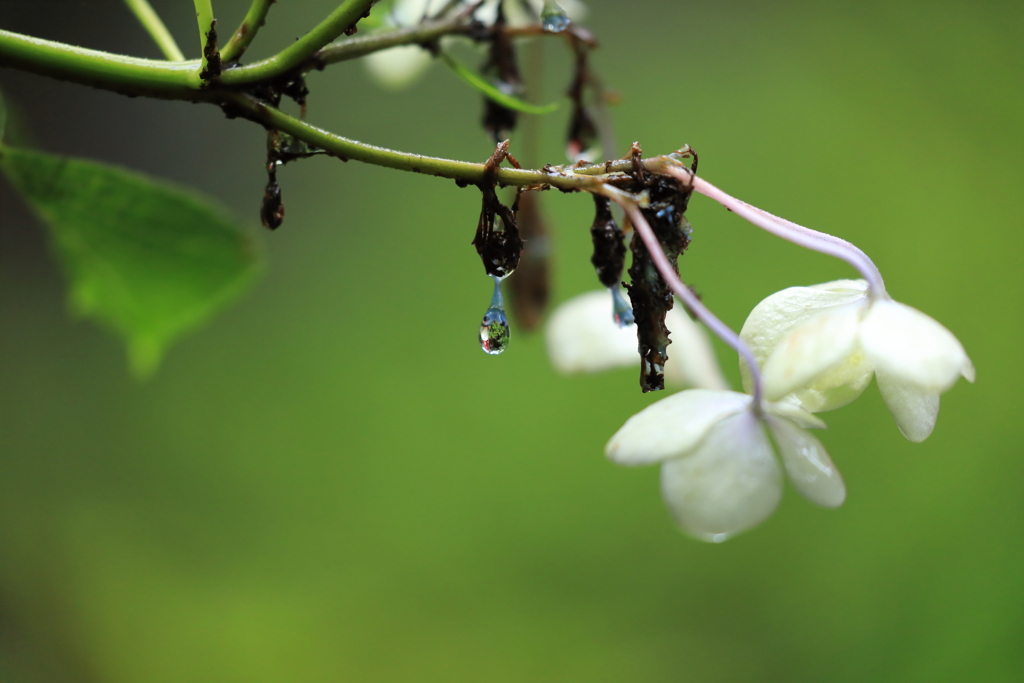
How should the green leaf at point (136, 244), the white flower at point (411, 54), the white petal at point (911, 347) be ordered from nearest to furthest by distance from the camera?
the white petal at point (911, 347) → the green leaf at point (136, 244) → the white flower at point (411, 54)

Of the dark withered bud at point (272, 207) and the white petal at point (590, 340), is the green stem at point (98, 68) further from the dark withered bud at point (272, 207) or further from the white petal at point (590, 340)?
the white petal at point (590, 340)

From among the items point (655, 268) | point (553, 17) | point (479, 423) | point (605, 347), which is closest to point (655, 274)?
point (655, 268)

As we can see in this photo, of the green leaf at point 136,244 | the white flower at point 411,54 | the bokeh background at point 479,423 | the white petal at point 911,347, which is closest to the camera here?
the white petal at point 911,347

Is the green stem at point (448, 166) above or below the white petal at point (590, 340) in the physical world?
above

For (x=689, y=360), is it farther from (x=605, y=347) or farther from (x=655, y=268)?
(x=655, y=268)

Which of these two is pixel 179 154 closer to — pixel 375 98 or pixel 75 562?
pixel 375 98

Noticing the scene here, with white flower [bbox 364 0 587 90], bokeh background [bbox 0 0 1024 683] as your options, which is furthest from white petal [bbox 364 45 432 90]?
bokeh background [bbox 0 0 1024 683]

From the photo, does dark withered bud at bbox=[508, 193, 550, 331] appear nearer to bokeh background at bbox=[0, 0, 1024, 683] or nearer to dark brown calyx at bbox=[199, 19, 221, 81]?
dark brown calyx at bbox=[199, 19, 221, 81]

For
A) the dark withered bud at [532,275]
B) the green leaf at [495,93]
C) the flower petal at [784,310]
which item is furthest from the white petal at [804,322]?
the dark withered bud at [532,275]
